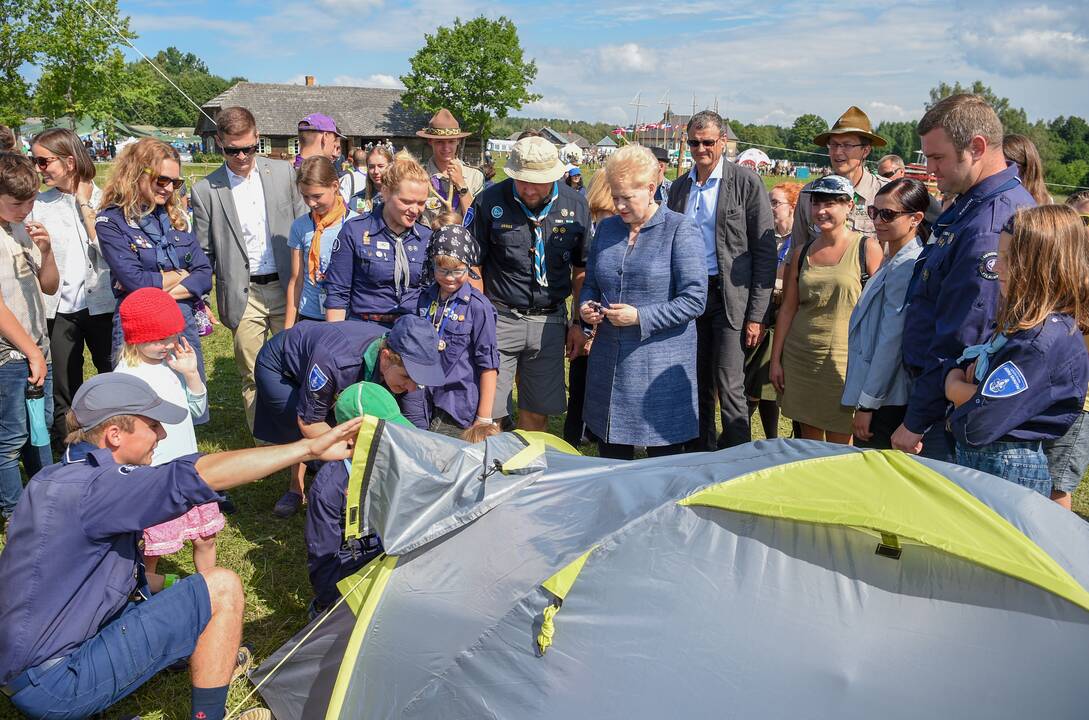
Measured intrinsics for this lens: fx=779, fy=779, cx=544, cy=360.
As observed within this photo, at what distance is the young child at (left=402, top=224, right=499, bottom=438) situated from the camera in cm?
422

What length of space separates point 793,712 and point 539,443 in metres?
1.25

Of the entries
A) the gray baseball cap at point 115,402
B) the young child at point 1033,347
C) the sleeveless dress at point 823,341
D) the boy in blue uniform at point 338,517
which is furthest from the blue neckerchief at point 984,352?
the gray baseball cap at point 115,402

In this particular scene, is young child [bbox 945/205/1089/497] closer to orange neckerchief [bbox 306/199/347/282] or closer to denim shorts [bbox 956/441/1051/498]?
denim shorts [bbox 956/441/1051/498]

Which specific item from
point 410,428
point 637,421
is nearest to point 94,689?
point 410,428

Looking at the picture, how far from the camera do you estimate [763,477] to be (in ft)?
8.34

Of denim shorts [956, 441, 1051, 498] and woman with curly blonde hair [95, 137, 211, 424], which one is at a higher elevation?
woman with curly blonde hair [95, 137, 211, 424]

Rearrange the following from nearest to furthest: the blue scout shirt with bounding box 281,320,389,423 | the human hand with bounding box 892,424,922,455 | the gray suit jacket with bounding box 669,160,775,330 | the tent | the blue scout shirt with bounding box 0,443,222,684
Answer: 1. the tent
2. the blue scout shirt with bounding box 0,443,222,684
3. the human hand with bounding box 892,424,922,455
4. the blue scout shirt with bounding box 281,320,389,423
5. the gray suit jacket with bounding box 669,160,775,330

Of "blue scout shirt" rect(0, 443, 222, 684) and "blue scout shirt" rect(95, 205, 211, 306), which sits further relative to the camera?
"blue scout shirt" rect(95, 205, 211, 306)

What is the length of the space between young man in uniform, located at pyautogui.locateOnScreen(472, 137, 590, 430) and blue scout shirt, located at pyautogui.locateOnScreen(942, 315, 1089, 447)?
101 inches

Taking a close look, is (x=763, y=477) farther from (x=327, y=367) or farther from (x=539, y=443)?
(x=327, y=367)

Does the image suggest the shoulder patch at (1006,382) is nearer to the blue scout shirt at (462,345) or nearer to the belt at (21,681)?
the blue scout shirt at (462,345)

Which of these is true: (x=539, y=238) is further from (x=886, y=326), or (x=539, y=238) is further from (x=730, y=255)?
(x=886, y=326)

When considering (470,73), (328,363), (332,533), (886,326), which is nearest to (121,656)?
(332,533)

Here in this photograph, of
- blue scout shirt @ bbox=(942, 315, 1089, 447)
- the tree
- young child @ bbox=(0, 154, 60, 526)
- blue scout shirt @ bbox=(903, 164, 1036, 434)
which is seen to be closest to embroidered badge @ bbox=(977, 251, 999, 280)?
blue scout shirt @ bbox=(903, 164, 1036, 434)
